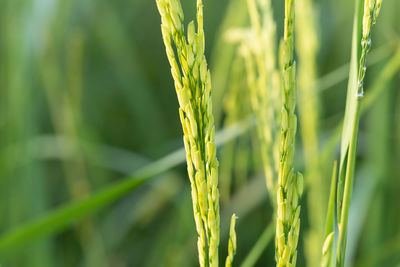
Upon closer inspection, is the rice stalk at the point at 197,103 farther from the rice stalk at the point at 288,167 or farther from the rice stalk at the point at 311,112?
the rice stalk at the point at 311,112

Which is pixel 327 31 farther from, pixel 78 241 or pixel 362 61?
pixel 362 61

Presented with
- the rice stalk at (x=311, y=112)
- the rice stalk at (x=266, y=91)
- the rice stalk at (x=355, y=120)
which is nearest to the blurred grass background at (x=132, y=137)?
the rice stalk at (x=311, y=112)

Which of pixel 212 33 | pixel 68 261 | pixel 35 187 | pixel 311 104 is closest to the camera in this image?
pixel 311 104

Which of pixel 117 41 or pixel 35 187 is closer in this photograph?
pixel 35 187

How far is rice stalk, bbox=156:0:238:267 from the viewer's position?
36 cm

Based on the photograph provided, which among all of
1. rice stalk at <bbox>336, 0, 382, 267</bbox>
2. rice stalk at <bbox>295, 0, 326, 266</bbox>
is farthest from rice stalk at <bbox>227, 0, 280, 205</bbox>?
rice stalk at <bbox>336, 0, 382, 267</bbox>

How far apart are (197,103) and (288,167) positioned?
0.08 meters

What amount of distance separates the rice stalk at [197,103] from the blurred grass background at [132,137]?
327 mm

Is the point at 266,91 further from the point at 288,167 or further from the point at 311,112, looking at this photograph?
the point at 288,167

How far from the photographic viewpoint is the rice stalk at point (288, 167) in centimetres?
34

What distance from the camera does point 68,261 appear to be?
1.55 metres

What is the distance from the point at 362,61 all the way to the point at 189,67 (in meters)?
0.12

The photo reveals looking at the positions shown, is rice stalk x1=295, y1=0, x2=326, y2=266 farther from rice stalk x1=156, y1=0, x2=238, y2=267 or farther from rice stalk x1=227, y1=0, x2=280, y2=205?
rice stalk x1=156, y1=0, x2=238, y2=267

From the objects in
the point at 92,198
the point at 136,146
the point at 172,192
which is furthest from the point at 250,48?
the point at 136,146
